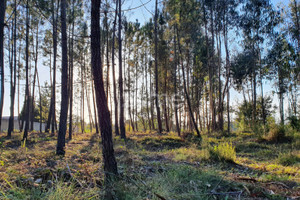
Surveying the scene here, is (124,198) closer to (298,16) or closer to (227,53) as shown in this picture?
(227,53)

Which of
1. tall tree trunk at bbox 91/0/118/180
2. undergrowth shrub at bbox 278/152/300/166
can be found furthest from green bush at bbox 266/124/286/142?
Answer: tall tree trunk at bbox 91/0/118/180

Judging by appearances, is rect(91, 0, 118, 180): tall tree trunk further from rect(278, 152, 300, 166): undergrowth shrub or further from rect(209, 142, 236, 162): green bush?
rect(278, 152, 300, 166): undergrowth shrub

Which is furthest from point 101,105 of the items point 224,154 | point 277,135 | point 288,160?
point 277,135

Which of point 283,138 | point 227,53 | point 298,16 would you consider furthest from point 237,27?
point 283,138

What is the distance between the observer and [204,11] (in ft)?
47.0

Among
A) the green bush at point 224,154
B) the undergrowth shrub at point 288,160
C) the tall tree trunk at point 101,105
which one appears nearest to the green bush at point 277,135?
the undergrowth shrub at point 288,160

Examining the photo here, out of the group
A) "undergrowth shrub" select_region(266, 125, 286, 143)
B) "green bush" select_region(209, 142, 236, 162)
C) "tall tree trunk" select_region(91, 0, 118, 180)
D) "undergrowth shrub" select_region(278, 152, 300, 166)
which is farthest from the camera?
"undergrowth shrub" select_region(266, 125, 286, 143)

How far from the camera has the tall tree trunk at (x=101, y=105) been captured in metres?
3.09

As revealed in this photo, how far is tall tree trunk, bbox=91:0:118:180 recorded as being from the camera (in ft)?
10.1

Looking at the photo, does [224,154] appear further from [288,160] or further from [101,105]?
[101,105]

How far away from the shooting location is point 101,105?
3170 mm

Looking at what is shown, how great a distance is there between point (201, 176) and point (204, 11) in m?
13.7

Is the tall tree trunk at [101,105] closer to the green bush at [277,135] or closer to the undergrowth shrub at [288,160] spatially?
the undergrowth shrub at [288,160]

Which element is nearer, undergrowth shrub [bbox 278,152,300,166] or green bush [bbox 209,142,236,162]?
green bush [bbox 209,142,236,162]
